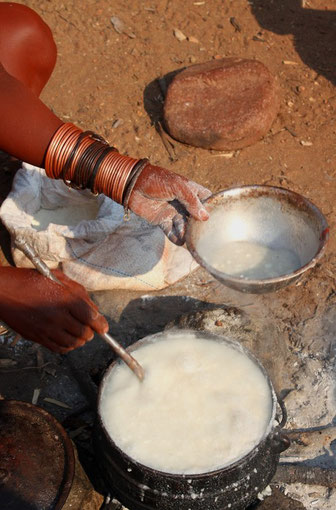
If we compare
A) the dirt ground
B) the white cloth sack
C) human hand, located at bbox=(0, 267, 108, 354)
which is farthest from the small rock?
human hand, located at bbox=(0, 267, 108, 354)

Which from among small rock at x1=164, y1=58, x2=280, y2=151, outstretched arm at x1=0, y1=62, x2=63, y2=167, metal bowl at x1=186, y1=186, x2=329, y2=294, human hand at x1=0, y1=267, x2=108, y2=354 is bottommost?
small rock at x1=164, y1=58, x2=280, y2=151

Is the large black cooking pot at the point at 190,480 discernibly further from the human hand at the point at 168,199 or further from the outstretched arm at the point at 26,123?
the outstretched arm at the point at 26,123

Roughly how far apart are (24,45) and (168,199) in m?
1.57

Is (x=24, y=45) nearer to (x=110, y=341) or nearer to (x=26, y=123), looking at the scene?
(x=26, y=123)

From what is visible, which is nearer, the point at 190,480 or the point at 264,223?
the point at 190,480

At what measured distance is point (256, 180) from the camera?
14.1 ft

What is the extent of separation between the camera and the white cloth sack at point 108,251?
3.64m

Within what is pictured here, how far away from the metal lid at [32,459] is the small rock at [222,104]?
253 centimetres

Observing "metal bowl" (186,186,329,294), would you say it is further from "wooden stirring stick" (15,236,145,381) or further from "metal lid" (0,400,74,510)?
"metal lid" (0,400,74,510)

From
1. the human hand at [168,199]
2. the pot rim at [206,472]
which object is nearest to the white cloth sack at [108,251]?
the human hand at [168,199]

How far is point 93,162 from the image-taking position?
2582mm

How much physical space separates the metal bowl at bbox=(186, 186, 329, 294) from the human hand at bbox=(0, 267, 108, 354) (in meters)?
0.56

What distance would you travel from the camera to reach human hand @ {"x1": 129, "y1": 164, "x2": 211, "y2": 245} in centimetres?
254

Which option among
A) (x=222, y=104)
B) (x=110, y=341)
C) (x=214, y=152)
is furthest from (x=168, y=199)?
(x=222, y=104)
